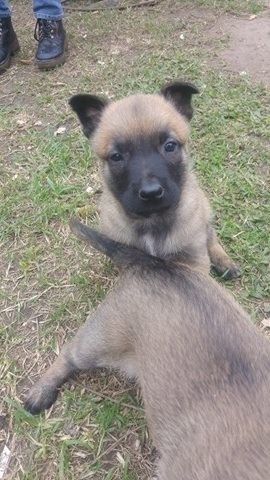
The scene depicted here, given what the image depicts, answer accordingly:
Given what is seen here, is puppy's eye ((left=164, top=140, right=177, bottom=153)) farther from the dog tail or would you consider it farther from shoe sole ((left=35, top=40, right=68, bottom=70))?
shoe sole ((left=35, top=40, right=68, bottom=70))

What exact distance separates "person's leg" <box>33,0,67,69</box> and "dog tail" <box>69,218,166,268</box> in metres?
2.67

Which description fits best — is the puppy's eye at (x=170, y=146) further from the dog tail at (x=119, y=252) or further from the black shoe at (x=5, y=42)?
the black shoe at (x=5, y=42)

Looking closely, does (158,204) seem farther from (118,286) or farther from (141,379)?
(141,379)

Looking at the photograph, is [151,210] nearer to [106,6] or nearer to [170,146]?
[170,146]

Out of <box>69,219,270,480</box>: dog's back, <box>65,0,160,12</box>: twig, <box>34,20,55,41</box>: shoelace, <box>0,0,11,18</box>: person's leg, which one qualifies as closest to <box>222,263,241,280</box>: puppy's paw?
<box>69,219,270,480</box>: dog's back

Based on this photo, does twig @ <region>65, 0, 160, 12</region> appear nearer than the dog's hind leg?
No

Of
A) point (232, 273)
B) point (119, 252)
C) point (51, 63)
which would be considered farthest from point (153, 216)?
point (51, 63)

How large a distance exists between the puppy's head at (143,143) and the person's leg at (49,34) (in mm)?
2056

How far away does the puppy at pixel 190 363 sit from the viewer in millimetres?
1793

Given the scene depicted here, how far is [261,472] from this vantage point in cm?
164

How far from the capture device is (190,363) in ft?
6.68

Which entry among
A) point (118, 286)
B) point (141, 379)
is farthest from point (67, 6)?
point (141, 379)

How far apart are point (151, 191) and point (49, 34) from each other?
2971 mm

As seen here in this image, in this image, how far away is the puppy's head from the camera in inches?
109
